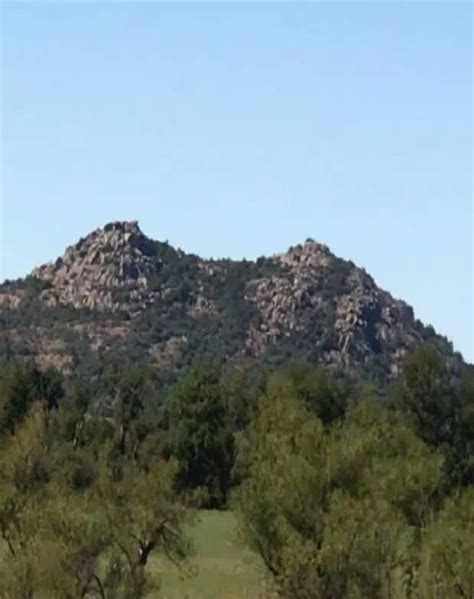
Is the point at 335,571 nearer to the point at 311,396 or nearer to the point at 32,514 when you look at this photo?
the point at 32,514

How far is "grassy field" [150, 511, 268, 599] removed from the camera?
156 ft

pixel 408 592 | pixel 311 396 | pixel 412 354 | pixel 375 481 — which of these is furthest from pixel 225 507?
pixel 408 592

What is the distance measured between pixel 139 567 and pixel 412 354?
6312 cm

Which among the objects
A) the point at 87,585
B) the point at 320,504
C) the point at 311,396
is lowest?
the point at 87,585

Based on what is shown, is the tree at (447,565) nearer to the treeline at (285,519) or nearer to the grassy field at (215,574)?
the treeline at (285,519)

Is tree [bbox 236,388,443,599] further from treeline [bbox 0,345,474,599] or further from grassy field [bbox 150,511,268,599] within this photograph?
grassy field [bbox 150,511,268,599]

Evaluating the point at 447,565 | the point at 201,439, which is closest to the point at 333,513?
the point at 447,565

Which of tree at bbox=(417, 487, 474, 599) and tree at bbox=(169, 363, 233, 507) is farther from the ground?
tree at bbox=(169, 363, 233, 507)

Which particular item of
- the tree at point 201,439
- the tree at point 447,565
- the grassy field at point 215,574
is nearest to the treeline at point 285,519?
the tree at point 447,565

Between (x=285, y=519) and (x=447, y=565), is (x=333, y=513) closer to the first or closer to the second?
(x=285, y=519)

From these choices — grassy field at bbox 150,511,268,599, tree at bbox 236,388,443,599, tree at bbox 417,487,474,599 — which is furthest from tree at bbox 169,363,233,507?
tree at bbox 417,487,474,599

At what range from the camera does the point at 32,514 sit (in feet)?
131

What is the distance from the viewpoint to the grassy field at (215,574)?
47562 mm

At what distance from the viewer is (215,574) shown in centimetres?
5647
